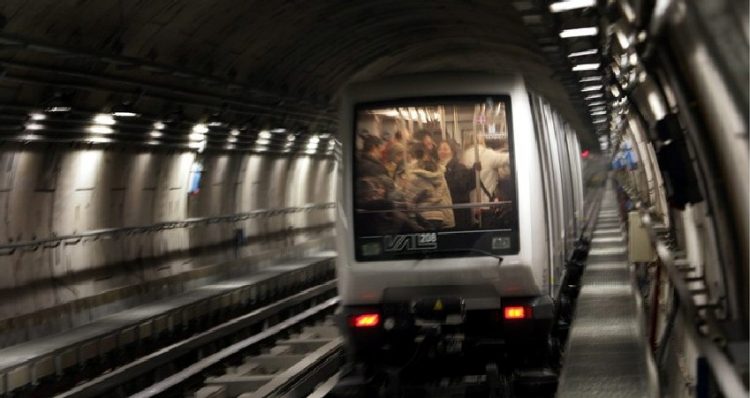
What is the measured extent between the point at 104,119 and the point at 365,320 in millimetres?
6025

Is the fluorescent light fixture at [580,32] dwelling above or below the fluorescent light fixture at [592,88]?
below

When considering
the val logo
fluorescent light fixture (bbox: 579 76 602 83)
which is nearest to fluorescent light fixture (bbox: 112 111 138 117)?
the val logo

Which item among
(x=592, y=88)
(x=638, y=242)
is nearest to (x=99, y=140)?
(x=638, y=242)

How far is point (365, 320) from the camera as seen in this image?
31.2 feet

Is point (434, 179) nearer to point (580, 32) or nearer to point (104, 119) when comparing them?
point (580, 32)

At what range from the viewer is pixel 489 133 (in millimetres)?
9469

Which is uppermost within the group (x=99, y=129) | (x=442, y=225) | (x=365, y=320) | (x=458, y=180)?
(x=99, y=129)

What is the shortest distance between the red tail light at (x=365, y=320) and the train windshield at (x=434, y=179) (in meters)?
0.49

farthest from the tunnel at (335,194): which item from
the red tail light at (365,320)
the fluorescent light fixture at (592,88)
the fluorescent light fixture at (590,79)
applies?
the fluorescent light fixture at (590,79)

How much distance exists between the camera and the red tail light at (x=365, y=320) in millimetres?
9477

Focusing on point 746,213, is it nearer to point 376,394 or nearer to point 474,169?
point 474,169

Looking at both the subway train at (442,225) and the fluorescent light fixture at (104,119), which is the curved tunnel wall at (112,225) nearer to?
the fluorescent light fixture at (104,119)

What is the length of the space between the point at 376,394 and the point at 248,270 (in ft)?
42.7

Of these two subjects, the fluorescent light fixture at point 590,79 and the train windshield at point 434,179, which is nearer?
the train windshield at point 434,179
